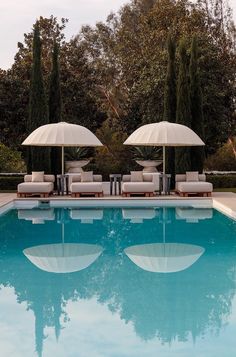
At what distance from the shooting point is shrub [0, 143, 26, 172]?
28500mm

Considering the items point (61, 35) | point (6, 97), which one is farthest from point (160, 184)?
point (61, 35)

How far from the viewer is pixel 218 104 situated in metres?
28.8

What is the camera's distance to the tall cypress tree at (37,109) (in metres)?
22.0

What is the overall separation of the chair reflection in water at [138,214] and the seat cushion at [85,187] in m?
1.62

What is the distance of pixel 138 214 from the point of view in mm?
16969

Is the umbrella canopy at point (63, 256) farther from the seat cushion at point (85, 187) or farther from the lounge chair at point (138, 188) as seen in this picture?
the lounge chair at point (138, 188)

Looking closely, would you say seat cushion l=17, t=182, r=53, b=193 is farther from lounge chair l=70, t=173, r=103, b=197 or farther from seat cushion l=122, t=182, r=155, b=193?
seat cushion l=122, t=182, r=155, b=193

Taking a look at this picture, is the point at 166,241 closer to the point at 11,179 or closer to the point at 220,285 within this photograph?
the point at 220,285

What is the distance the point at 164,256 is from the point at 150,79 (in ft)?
66.1

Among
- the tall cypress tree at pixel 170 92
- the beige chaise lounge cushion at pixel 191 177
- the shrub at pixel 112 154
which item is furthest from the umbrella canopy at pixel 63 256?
the shrub at pixel 112 154

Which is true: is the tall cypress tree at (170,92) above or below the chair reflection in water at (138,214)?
above

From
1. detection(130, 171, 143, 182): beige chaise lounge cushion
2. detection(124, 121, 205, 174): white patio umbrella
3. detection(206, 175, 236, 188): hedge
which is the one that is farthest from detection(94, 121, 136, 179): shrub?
detection(124, 121, 205, 174): white patio umbrella

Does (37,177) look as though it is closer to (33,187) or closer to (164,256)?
(33,187)

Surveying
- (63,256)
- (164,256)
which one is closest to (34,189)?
(63,256)
